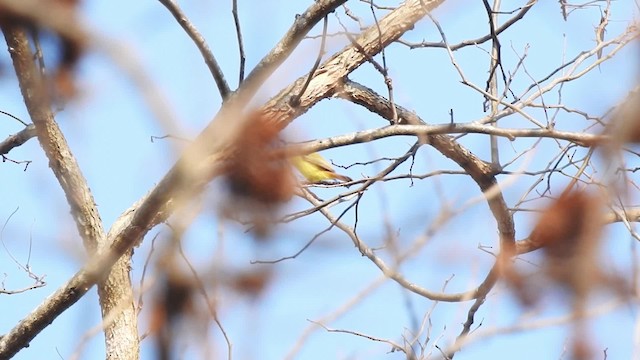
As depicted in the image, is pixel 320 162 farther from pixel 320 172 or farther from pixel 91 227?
pixel 91 227

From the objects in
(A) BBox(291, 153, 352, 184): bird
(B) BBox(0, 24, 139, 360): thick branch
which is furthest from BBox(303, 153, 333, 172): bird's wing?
(B) BBox(0, 24, 139, 360): thick branch

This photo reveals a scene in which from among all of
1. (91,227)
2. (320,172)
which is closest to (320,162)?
(320,172)

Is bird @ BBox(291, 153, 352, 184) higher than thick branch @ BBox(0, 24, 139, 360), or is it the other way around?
bird @ BBox(291, 153, 352, 184)

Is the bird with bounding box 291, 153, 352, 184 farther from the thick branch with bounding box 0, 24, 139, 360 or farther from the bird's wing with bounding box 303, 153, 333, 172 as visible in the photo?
the thick branch with bounding box 0, 24, 139, 360

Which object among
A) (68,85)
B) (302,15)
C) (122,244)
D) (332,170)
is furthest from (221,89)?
(332,170)

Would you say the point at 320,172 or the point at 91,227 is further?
the point at 91,227

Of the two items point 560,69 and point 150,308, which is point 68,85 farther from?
point 560,69

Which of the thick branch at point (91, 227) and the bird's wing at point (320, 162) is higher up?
the bird's wing at point (320, 162)

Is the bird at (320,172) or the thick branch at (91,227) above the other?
the bird at (320,172)

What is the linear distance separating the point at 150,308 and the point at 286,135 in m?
0.45

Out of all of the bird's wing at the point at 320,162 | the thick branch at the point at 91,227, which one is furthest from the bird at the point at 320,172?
the thick branch at the point at 91,227

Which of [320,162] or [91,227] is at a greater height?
[320,162]

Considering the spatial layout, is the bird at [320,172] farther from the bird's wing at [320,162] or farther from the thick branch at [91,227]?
the thick branch at [91,227]

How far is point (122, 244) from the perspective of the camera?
390 cm
